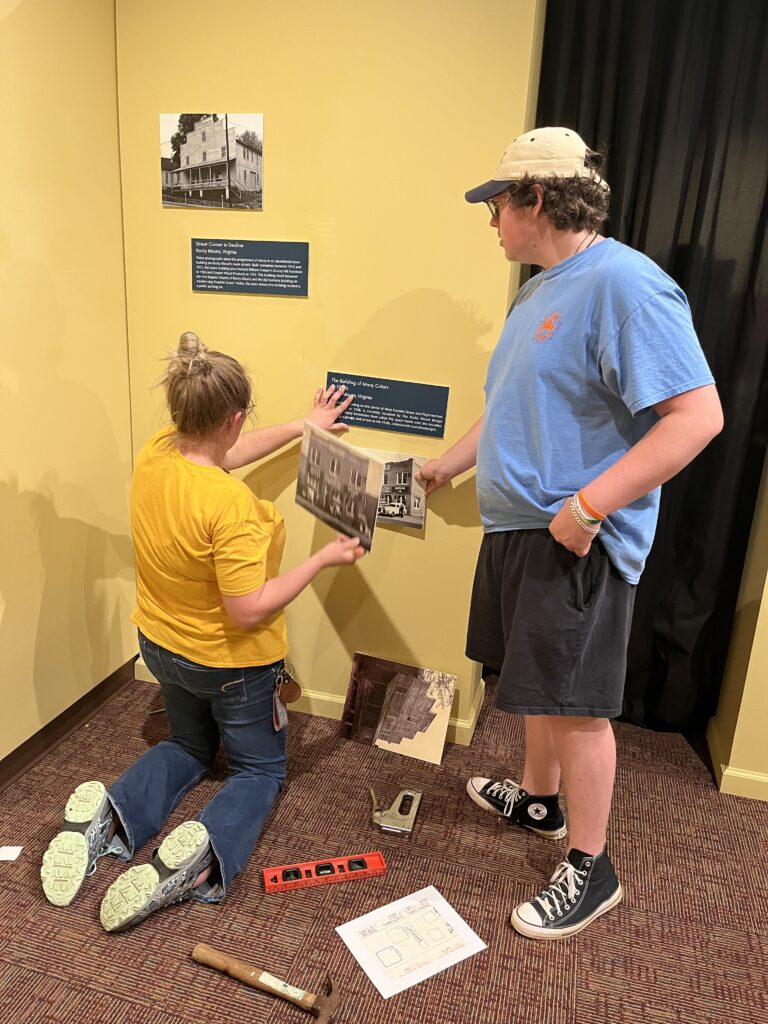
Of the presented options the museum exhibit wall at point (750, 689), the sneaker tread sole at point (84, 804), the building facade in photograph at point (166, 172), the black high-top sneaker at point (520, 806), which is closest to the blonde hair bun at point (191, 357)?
the building facade in photograph at point (166, 172)

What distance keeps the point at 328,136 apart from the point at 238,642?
1.28 m

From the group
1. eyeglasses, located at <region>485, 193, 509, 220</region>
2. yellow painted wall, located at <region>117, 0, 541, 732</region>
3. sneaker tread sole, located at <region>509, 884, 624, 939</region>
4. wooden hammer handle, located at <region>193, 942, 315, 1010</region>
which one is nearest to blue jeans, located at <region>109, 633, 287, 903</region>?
wooden hammer handle, located at <region>193, 942, 315, 1010</region>

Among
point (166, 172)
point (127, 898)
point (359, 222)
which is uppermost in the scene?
point (166, 172)

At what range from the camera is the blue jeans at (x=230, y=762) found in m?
1.63

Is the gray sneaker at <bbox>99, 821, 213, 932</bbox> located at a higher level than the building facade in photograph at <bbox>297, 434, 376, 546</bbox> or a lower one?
lower

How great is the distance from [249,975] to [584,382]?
130 centimetres

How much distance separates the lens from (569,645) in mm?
1420

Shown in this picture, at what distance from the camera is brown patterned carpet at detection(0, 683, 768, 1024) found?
139 cm

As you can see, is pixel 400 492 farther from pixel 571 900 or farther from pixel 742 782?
pixel 742 782

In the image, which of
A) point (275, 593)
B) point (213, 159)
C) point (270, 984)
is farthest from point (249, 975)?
point (213, 159)

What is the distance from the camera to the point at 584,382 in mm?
1330

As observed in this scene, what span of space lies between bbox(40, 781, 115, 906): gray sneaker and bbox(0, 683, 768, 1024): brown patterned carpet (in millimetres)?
43

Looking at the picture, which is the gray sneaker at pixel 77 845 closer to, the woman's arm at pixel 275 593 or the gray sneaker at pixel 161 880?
the gray sneaker at pixel 161 880

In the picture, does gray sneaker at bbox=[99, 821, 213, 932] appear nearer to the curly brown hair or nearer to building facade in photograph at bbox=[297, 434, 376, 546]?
building facade in photograph at bbox=[297, 434, 376, 546]
